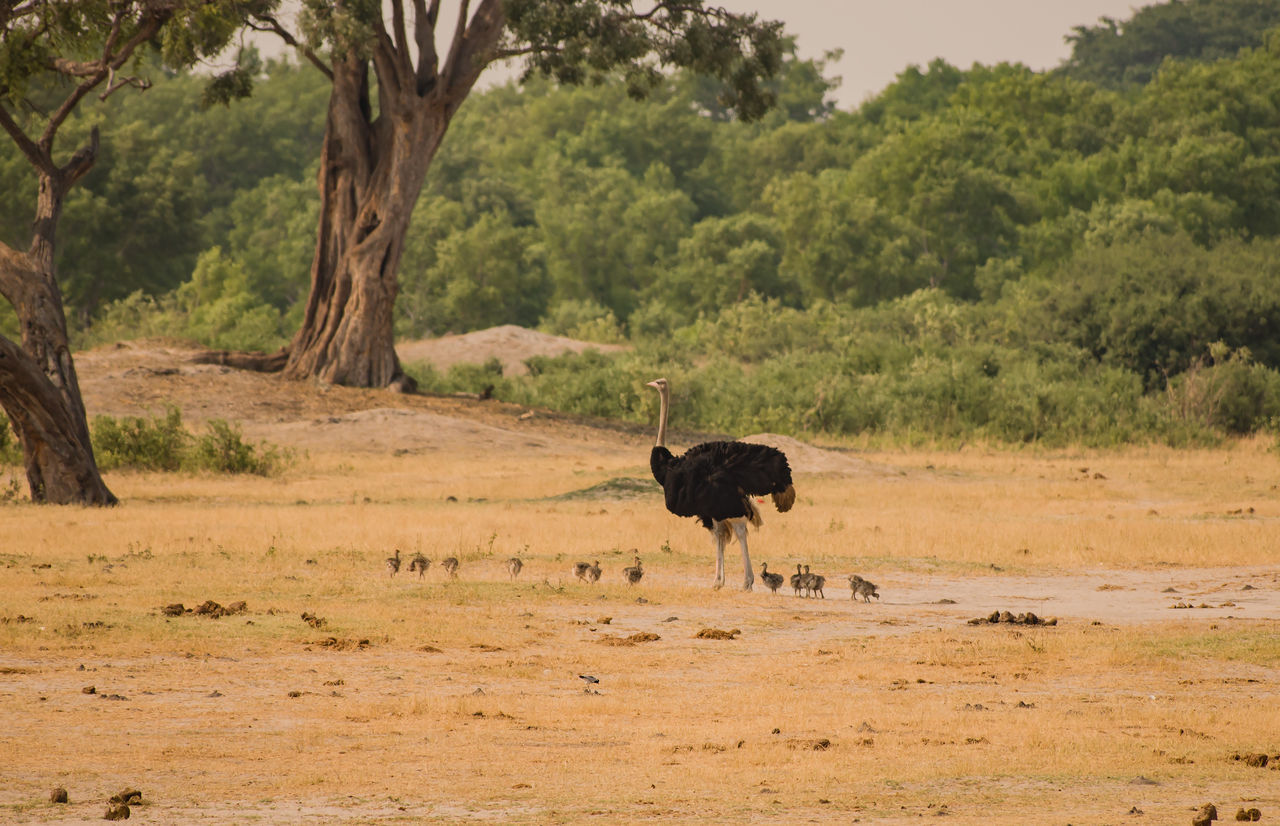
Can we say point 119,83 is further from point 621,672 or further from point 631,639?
point 621,672

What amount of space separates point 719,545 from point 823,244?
176 ft

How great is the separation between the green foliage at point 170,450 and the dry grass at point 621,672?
236 inches

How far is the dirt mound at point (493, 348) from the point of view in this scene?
168 ft

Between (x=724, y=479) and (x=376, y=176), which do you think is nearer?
(x=724, y=479)

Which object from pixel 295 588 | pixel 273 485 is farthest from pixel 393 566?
pixel 273 485

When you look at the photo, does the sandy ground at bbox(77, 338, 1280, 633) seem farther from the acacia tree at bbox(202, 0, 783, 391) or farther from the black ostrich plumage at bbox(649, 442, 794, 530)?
the black ostrich plumage at bbox(649, 442, 794, 530)

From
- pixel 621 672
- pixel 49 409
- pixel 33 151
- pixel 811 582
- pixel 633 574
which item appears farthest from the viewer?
pixel 33 151

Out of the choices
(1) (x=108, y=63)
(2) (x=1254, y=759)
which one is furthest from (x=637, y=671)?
(1) (x=108, y=63)

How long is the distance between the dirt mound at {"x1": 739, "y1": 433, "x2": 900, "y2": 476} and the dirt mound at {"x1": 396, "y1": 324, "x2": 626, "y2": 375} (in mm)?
21653

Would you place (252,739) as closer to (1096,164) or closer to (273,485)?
(273,485)

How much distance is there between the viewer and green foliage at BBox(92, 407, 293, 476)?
27.2 m

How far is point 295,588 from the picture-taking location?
47.9ft

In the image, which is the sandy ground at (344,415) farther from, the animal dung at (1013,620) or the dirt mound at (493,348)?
the animal dung at (1013,620)

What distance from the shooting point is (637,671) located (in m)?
10.9
